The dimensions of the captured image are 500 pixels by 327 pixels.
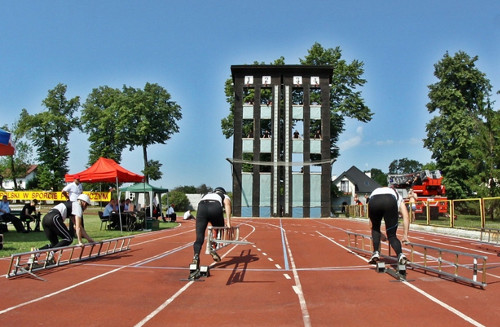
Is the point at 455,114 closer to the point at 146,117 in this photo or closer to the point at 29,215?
the point at 146,117

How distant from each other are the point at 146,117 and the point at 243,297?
2112 inches

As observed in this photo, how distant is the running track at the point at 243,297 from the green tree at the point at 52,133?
5447 cm

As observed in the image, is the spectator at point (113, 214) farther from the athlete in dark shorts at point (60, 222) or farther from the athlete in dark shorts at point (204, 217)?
the athlete in dark shorts at point (204, 217)

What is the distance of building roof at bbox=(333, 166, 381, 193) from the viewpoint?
9065 cm

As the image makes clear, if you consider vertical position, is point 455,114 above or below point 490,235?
above

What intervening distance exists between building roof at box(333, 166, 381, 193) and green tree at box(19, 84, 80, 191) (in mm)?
52729

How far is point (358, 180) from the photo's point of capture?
92.8 metres

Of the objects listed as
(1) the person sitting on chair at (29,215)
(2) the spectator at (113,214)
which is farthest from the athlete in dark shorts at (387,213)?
(1) the person sitting on chair at (29,215)

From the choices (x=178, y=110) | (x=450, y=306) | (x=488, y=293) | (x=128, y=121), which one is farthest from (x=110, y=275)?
(x=178, y=110)

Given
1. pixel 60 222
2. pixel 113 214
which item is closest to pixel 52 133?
pixel 113 214

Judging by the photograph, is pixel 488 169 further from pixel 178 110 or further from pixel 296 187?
pixel 178 110

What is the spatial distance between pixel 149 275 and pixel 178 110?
54.8 m

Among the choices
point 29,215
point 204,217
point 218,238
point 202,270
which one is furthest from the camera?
point 29,215

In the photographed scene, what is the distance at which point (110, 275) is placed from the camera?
8.47 meters
